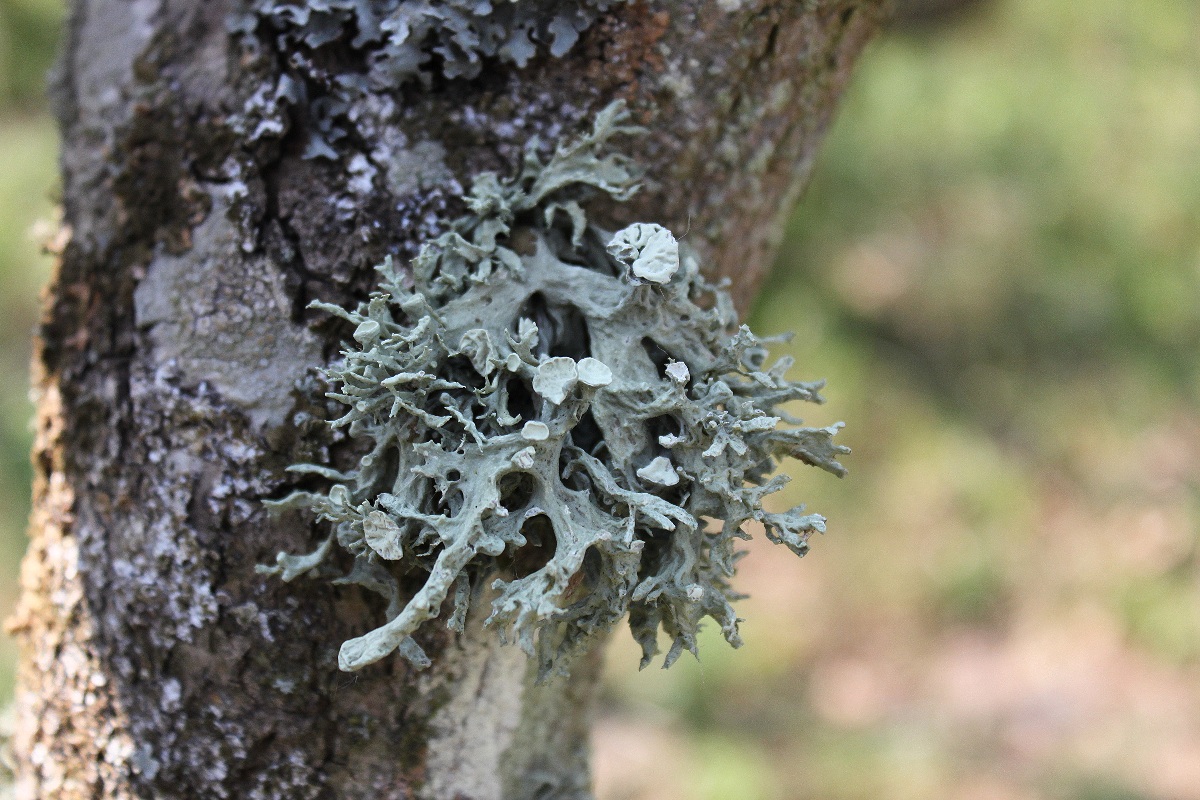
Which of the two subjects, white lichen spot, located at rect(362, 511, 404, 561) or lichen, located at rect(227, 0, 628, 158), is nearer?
white lichen spot, located at rect(362, 511, 404, 561)

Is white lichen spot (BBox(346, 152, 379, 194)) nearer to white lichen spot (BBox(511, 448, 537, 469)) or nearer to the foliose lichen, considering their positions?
the foliose lichen

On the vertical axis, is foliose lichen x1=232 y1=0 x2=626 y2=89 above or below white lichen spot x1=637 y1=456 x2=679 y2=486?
above

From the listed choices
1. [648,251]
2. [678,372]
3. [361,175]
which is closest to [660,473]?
[678,372]

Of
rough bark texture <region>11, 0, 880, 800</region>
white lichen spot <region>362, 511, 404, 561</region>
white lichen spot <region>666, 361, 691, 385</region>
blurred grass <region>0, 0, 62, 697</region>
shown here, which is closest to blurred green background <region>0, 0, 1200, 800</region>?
blurred grass <region>0, 0, 62, 697</region>

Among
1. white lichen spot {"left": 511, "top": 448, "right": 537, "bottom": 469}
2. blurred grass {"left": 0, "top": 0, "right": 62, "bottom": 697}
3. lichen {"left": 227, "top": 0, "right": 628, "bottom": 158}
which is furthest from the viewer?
blurred grass {"left": 0, "top": 0, "right": 62, "bottom": 697}

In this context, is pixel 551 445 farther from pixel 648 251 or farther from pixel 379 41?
pixel 379 41

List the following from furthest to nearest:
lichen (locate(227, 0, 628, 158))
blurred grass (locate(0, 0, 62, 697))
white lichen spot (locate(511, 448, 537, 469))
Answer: blurred grass (locate(0, 0, 62, 697)), lichen (locate(227, 0, 628, 158)), white lichen spot (locate(511, 448, 537, 469))

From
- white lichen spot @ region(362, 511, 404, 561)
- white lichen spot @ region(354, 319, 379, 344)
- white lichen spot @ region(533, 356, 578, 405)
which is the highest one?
white lichen spot @ region(354, 319, 379, 344)

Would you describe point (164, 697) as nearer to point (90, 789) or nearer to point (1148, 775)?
point (90, 789)
